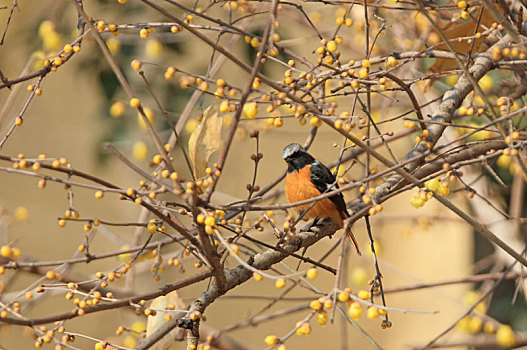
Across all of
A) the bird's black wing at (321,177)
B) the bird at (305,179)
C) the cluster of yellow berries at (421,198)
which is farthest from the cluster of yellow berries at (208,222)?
the bird's black wing at (321,177)

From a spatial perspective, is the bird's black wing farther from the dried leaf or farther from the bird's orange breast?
the dried leaf


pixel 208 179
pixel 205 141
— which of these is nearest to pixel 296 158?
pixel 205 141

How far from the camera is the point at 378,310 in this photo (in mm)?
1191

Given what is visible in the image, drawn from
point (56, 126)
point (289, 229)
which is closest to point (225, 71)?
point (56, 126)

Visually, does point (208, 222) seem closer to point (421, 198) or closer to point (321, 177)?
point (421, 198)

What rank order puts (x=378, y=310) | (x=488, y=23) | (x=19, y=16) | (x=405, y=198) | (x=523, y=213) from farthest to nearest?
(x=405, y=198) → (x=523, y=213) → (x=19, y=16) → (x=488, y=23) → (x=378, y=310)

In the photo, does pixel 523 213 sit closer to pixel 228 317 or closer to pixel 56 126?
pixel 228 317

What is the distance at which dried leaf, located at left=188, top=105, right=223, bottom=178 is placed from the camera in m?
1.39

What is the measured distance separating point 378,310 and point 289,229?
0.32 m

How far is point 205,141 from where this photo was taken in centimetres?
141

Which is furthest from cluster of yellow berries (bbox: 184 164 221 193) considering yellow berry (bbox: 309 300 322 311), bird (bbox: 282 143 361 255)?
bird (bbox: 282 143 361 255)

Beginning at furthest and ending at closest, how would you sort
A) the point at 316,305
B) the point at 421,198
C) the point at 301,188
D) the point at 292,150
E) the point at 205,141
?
the point at 292,150
the point at 301,188
the point at 421,198
the point at 205,141
the point at 316,305

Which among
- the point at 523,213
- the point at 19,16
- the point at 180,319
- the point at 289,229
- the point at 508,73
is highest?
the point at 19,16

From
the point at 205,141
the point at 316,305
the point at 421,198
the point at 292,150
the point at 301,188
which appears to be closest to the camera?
the point at 316,305
